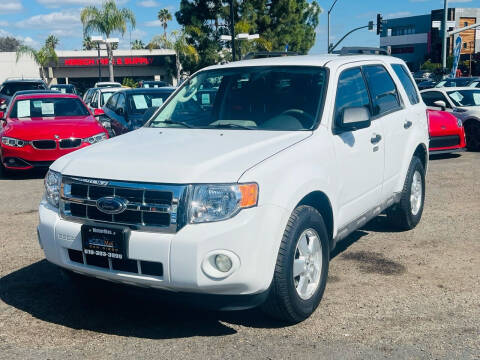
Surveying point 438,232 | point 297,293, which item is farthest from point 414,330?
point 438,232

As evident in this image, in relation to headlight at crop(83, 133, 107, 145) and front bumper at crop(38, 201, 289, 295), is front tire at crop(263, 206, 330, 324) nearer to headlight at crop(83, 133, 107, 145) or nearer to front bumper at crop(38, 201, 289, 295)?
front bumper at crop(38, 201, 289, 295)

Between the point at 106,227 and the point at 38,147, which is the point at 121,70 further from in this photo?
the point at 106,227

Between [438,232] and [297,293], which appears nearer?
[297,293]

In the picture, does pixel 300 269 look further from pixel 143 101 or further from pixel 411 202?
pixel 143 101

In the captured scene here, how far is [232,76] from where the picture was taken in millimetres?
5469

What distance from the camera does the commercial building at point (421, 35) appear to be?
79.7 metres

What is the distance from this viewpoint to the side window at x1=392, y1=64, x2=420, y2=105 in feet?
21.1

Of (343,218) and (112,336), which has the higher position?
(343,218)

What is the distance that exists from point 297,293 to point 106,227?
1329 mm

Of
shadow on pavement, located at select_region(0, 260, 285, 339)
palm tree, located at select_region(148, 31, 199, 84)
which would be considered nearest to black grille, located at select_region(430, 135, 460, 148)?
shadow on pavement, located at select_region(0, 260, 285, 339)

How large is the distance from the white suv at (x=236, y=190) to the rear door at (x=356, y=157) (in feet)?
0.05

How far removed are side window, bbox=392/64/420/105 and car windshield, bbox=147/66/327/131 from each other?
1.76 metres

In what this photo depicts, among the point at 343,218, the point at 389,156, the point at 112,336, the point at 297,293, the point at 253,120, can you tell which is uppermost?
the point at 253,120

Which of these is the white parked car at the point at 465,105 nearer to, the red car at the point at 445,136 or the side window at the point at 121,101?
the red car at the point at 445,136
